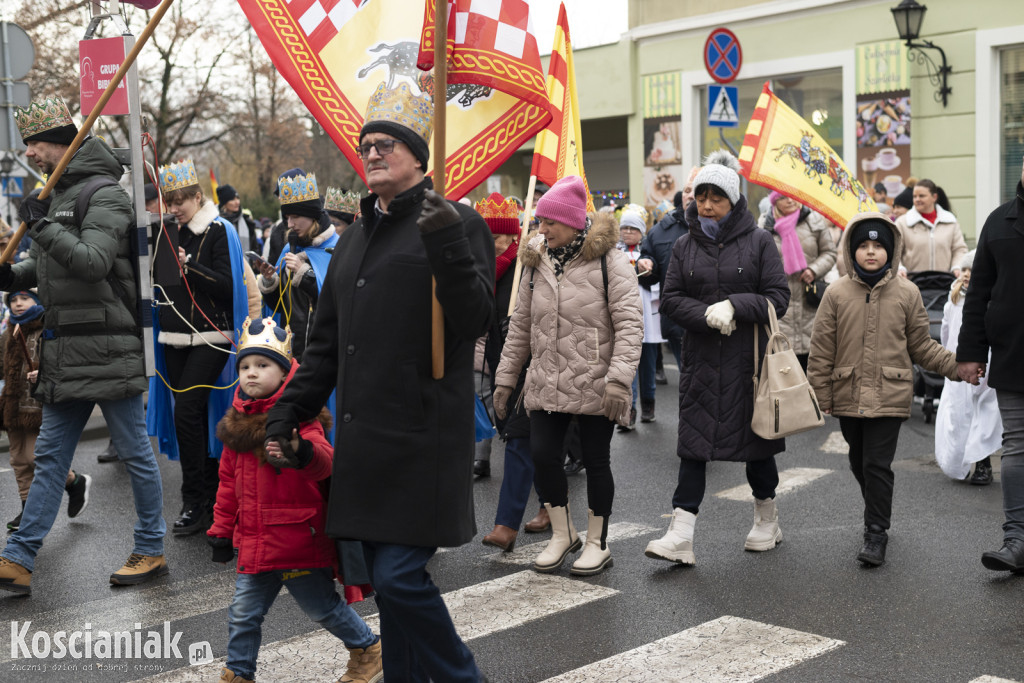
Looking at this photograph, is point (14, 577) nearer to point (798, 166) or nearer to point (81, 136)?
point (81, 136)

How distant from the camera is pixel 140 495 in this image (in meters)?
5.79

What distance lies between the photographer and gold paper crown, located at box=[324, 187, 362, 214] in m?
7.92

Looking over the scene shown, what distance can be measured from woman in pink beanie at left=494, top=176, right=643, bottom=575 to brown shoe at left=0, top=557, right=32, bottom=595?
7.91 feet

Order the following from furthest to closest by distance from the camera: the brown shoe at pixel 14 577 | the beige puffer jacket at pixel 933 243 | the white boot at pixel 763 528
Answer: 1. the beige puffer jacket at pixel 933 243
2. the white boot at pixel 763 528
3. the brown shoe at pixel 14 577

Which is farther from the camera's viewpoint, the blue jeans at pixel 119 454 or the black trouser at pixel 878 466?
the black trouser at pixel 878 466

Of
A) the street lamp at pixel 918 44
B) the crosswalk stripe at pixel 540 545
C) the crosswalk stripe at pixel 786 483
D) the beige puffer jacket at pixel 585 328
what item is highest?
the street lamp at pixel 918 44

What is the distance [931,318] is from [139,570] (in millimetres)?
7036

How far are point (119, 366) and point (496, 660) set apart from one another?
94.7 inches

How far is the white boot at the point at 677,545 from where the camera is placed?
A: 18.9ft

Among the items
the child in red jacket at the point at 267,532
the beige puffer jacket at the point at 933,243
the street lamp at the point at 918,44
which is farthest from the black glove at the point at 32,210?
the street lamp at the point at 918,44

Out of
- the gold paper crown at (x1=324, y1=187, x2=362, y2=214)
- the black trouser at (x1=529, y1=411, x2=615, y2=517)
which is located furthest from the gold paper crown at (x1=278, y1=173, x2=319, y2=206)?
the black trouser at (x1=529, y1=411, x2=615, y2=517)

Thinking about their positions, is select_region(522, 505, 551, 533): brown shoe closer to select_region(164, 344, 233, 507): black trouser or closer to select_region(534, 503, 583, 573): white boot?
select_region(534, 503, 583, 573): white boot

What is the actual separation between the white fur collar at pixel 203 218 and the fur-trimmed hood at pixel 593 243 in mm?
2071

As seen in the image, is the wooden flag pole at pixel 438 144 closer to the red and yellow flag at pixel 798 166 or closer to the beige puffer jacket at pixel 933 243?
the red and yellow flag at pixel 798 166
